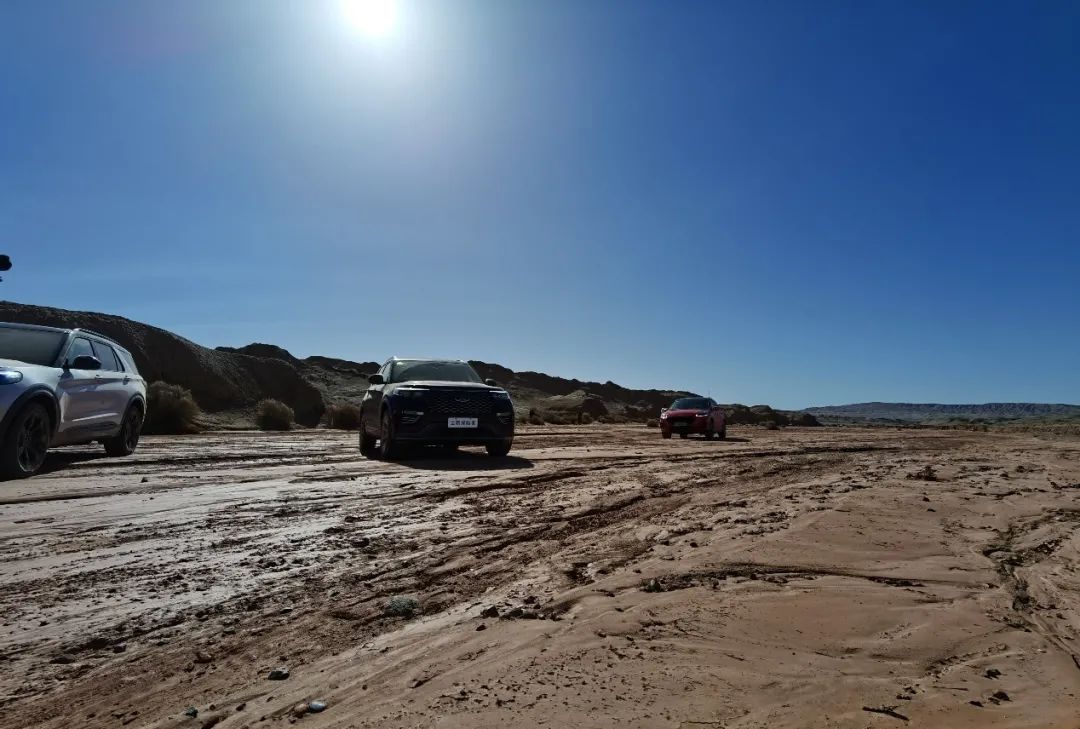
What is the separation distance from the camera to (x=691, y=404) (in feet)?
69.4

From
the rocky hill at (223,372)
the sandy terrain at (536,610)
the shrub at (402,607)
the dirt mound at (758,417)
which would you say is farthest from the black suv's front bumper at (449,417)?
the dirt mound at (758,417)

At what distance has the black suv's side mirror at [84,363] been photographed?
25.4ft

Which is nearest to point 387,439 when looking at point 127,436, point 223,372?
point 127,436

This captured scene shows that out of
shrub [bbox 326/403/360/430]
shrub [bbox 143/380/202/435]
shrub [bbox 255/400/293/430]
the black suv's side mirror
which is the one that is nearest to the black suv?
the black suv's side mirror

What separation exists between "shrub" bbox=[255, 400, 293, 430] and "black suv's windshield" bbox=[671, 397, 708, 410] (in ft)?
40.5

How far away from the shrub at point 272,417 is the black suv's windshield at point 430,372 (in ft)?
33.2

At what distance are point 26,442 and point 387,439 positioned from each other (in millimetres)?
4375

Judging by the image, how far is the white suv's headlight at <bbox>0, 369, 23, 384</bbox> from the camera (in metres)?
6.50

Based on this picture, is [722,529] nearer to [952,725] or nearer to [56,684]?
[952,725]

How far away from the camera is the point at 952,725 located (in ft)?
6.58

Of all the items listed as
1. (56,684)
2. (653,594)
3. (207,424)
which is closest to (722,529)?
(653,594)

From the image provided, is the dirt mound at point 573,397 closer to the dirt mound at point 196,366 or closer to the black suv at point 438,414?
the dirt mound at point 196,366

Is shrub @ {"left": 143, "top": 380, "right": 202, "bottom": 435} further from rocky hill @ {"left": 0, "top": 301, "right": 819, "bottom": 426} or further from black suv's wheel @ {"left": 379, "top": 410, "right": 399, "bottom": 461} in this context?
black suv's wheel @ {"left": 379, "top": 410, "right": 399, "bottom": 461}

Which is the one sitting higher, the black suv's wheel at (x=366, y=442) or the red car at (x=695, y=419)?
the red car at (x=695, y=419)
